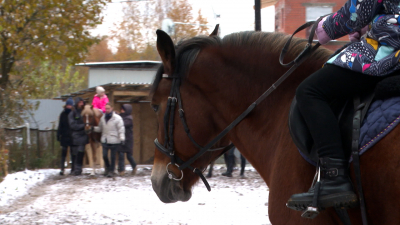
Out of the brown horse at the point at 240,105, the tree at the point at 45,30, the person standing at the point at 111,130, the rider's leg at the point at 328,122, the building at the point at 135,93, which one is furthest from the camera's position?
the building at the point at 135,93

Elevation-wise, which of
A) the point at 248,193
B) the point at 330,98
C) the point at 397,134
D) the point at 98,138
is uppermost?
the point at 330,98

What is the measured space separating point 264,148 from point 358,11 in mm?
1000

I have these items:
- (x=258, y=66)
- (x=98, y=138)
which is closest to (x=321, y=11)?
(x=98, y=138)

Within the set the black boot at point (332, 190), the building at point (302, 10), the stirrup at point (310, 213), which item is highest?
the building at point (302, 10)

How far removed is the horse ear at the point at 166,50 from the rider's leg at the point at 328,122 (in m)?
1.04

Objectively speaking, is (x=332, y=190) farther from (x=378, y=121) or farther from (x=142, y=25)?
(x=142, y=25)

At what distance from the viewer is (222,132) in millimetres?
2867

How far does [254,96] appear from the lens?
2.79 meters

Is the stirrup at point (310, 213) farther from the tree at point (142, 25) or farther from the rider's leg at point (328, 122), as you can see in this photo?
the tree at point (142, 25)

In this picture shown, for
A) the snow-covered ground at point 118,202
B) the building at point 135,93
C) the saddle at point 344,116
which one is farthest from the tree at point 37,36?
the saddle at point 344,116

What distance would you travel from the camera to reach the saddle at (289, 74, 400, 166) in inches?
80.9

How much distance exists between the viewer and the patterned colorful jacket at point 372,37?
2.10 metres

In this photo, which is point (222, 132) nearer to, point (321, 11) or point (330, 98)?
point (330, 98)

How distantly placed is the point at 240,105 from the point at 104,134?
990cm
